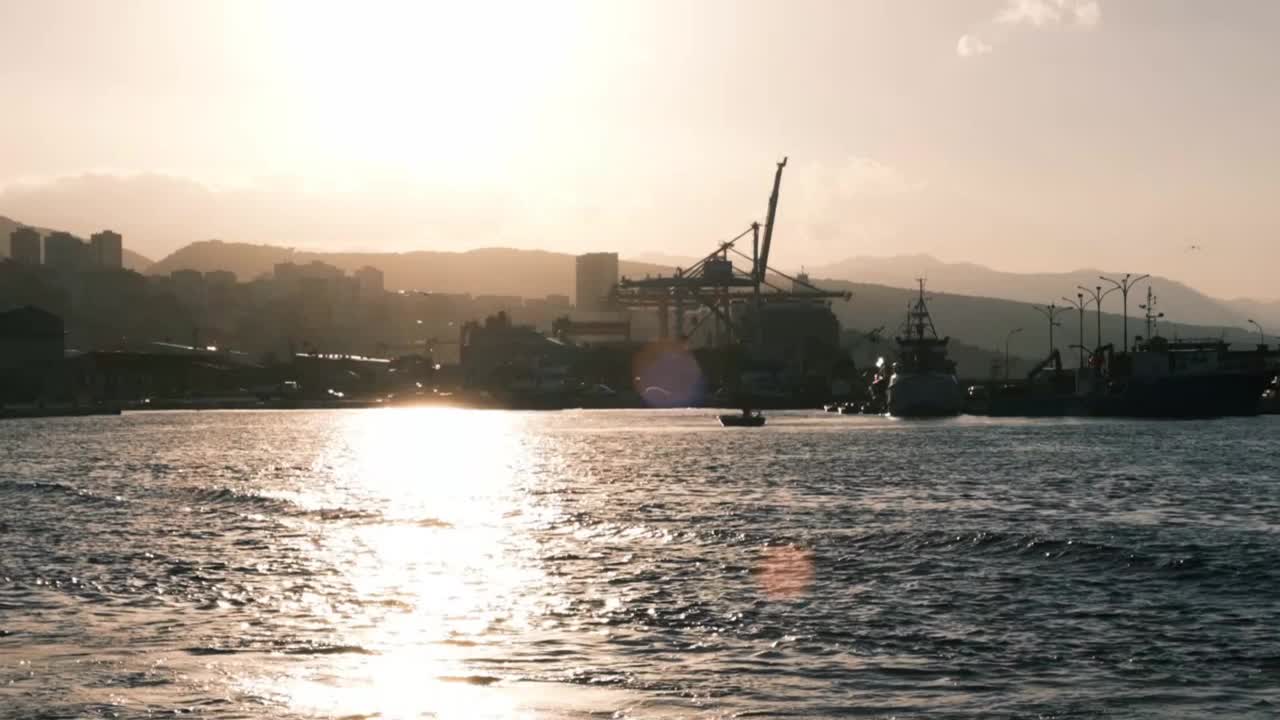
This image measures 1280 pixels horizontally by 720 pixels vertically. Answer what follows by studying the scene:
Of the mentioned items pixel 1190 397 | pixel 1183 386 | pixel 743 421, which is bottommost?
pixel 743 421

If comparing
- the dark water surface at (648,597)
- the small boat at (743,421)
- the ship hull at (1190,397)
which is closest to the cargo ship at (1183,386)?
the ship hull at (1190,397)

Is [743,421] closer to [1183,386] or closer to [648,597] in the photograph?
[1183,386]

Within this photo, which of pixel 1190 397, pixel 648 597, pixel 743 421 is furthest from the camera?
pixel 1190 397

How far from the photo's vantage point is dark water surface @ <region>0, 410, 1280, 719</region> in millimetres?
22328

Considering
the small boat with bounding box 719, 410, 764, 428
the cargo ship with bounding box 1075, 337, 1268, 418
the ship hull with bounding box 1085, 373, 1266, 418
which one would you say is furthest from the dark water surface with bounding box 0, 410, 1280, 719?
the cargo ship with bounding box 1075, 337, 1268, 418

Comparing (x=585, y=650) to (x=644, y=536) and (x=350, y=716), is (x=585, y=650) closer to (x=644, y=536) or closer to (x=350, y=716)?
(x=350, y=716)

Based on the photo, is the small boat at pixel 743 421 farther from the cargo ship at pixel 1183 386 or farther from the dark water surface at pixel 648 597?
the dark water surface at pixel 648 597

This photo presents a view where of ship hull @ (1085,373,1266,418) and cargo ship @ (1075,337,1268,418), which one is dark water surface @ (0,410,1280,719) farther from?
cargo ship @ (1075,337,1268,418)

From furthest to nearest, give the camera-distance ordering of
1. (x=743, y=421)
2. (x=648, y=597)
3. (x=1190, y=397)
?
1. (x=1190, y=397)
2. (x=743, y=421)
3. (x=648, y=597)

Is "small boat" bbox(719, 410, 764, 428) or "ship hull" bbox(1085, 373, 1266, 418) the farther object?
"ship hull" bbox(1085, 373, 1266, 418)

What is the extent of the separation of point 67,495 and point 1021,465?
55208 mm

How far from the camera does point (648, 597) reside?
32.9 metres

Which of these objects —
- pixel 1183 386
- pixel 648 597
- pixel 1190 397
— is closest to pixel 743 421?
pixel 1183 386

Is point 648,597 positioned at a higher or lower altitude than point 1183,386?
lower
